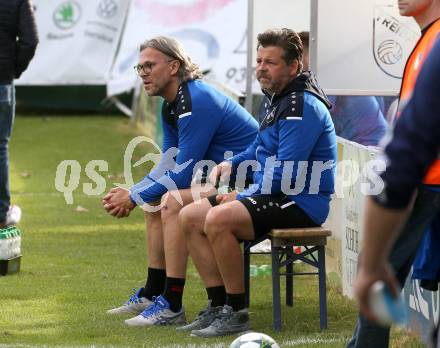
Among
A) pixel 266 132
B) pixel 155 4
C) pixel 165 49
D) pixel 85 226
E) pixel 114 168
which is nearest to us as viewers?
pixel 266 132

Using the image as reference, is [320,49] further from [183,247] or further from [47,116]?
[47,116]

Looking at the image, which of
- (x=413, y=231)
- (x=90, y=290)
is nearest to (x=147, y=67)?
(x=90, y=290)

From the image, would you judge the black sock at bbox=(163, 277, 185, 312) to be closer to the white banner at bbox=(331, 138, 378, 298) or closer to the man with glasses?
the man with glasses

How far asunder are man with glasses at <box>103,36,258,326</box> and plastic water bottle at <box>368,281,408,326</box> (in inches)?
153

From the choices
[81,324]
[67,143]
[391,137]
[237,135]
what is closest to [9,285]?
[81,324]

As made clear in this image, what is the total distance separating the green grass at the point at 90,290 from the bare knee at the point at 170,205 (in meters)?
0.68

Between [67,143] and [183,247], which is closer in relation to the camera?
[183,247]

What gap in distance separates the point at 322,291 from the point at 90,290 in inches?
75.6

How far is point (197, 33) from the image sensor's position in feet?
63.5

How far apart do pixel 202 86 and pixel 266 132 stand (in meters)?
0.67

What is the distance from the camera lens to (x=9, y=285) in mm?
8109

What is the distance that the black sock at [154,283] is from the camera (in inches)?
289

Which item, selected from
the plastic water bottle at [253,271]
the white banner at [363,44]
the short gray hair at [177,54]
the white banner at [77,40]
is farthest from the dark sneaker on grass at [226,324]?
the white banner at [77,40]

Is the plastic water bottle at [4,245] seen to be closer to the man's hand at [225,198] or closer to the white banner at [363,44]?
the man's hand at [225,198]
